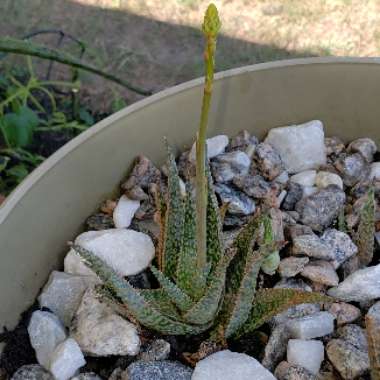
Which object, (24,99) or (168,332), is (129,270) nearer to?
(168,332)

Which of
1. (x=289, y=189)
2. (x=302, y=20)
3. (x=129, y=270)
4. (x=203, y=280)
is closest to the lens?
(x=203, y=280)

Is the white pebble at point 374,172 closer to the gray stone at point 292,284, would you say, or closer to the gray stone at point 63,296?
the gray stone at point 292,284

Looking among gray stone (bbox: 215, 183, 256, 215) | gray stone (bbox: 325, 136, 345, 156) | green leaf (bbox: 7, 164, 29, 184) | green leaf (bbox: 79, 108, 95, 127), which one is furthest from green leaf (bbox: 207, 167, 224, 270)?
green leaf (bbox: 79, 108, 95, 127)

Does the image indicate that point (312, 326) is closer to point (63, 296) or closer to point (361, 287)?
point (361, 287)

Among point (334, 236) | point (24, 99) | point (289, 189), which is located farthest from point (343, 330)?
point (24, 99)

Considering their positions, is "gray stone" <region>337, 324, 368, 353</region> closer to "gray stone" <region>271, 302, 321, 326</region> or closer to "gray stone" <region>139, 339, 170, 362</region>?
"gray stone" <region>271, 302, 321, 326</region>

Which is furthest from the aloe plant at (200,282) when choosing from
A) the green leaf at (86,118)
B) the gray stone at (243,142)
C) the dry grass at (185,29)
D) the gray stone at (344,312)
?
the dry grass at (185,29)
